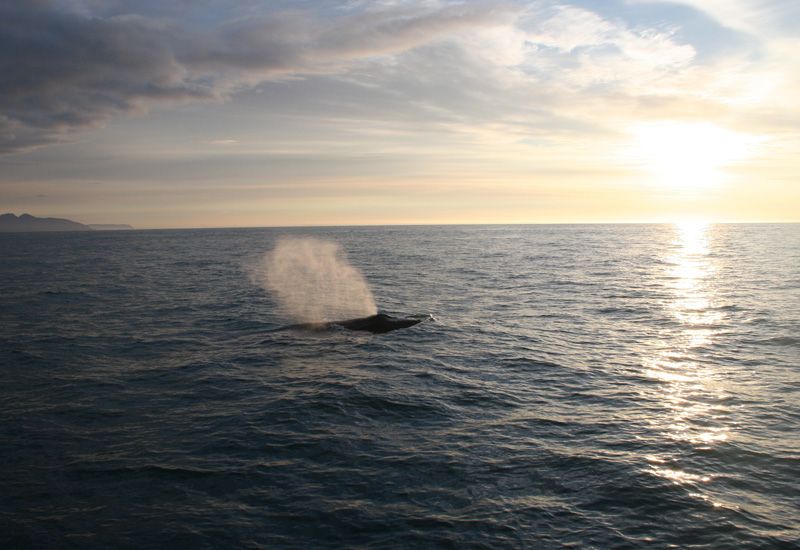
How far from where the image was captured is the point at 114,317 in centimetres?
4066

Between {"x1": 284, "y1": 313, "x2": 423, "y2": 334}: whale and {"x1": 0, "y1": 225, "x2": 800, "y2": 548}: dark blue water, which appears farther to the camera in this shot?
{"x1": 284, "y1": 313, "x2": 423, "y2": 334}: whale

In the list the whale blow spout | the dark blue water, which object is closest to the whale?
the whale blow spout

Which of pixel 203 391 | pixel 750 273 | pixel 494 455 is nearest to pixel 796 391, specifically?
pixel 494 455

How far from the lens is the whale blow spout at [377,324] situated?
35312mm

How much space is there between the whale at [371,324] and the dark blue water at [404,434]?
1.30m

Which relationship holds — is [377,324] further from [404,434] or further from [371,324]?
[404,434]

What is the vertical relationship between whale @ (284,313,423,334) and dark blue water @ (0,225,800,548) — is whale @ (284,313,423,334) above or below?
above

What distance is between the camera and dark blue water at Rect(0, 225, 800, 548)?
12359mm

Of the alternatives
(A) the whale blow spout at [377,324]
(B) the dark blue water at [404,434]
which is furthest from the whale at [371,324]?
(B) the dark blue water at [404,434]

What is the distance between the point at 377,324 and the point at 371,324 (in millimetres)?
402

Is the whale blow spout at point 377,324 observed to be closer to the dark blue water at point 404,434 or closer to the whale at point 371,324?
the whale at point 371,324

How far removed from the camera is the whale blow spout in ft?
116

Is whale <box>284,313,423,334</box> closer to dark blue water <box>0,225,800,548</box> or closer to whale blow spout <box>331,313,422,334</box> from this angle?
whale blow spout <box>331,313,422,334</box>

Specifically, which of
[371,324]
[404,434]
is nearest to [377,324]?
[371,324]
